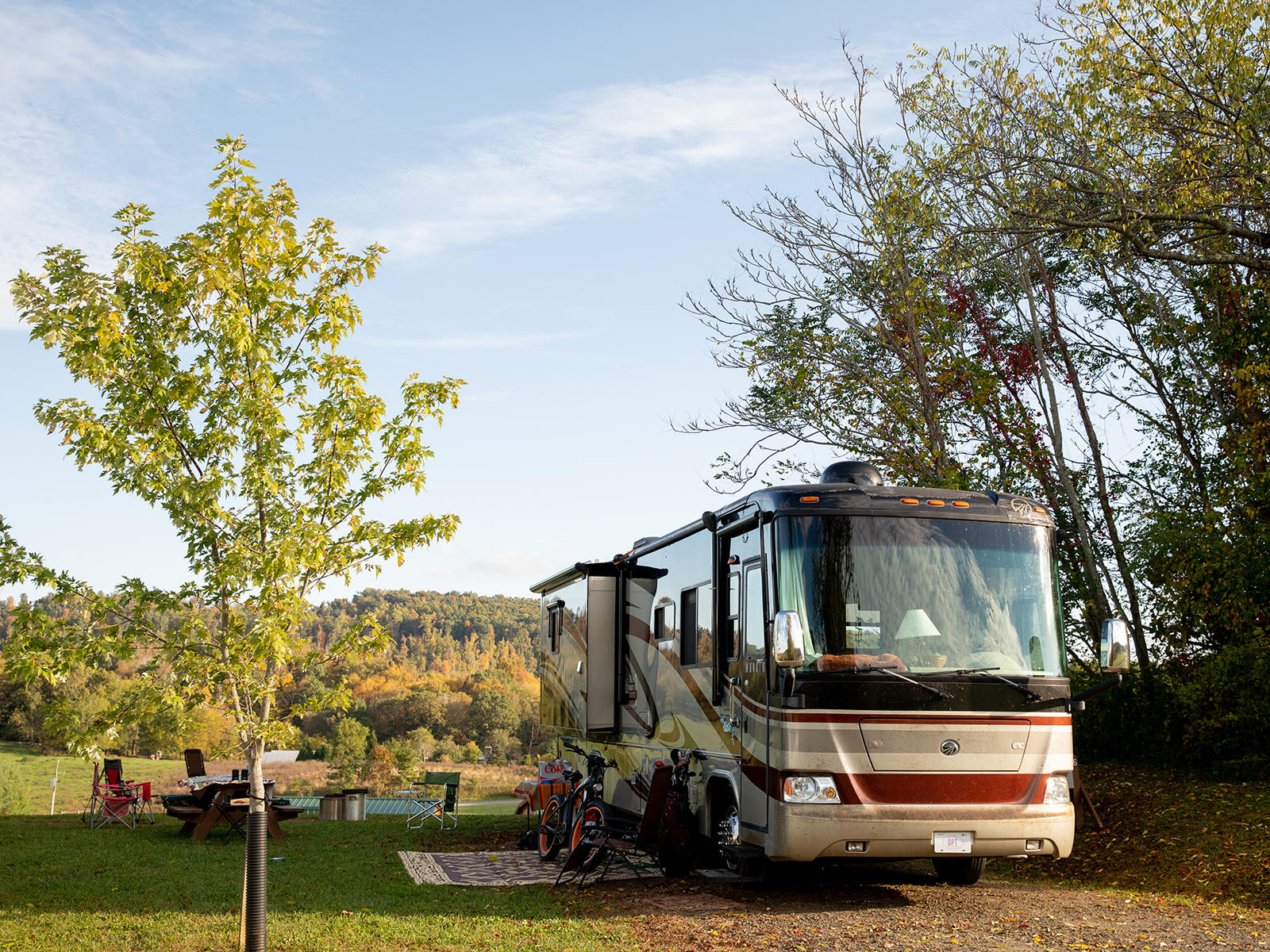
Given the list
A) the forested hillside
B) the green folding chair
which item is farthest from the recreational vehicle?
the green folding chair

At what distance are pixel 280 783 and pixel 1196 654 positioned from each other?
3686 centimetres

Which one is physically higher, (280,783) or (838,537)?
(838,537)

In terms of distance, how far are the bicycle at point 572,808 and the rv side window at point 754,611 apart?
3186mm

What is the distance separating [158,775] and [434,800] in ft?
81.8

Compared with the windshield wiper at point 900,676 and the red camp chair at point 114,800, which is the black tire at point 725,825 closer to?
the windshield wiper at point 900,676

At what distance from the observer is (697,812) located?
9078 millimetres

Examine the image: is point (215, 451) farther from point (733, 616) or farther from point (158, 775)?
point (158, 775)

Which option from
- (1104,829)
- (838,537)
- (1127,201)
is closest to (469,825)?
(1104,829)

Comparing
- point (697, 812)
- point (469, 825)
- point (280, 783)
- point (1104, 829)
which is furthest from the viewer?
point (280, 783)

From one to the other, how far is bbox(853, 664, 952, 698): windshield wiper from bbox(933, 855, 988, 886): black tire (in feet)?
7.57

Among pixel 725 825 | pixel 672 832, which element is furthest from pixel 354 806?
pixel 725 825

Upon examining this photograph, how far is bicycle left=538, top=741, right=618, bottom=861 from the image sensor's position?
1052cm

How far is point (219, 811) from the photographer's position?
45.5 feet

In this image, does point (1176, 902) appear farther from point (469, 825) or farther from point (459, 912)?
point (469, 825)
